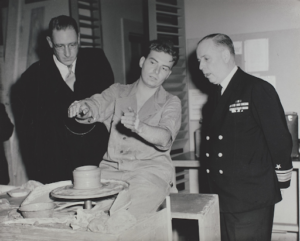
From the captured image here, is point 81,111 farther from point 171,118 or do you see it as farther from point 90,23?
point 90,23

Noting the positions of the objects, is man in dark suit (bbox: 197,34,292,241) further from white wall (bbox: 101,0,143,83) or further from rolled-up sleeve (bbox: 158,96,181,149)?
white wall (bbox: 101,0,143,83)

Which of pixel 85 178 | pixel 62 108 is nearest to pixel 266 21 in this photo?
pixel 62 108

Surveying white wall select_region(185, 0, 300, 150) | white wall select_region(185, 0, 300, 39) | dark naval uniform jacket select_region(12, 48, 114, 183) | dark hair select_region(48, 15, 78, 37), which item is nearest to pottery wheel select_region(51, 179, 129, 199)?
dark naval uniform jacket select_region(12, 48, 114, 183)

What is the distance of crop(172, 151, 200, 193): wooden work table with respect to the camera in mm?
3635

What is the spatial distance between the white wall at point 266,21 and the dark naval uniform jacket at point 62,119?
1495 millimetres

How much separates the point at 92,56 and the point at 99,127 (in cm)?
65

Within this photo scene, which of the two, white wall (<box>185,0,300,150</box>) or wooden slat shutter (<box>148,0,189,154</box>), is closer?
white wall (<box>185,0,300,150</box>)

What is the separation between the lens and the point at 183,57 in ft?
13.4

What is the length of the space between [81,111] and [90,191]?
661 millimetres

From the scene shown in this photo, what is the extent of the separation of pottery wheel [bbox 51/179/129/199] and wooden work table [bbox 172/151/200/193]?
172 cm

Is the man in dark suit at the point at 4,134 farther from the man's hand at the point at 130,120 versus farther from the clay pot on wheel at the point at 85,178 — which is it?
the man's hand at the point at 130,120

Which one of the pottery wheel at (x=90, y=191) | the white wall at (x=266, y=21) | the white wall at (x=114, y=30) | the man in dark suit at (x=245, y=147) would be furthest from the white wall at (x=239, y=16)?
the pottery wheel at (x=90, y=191)

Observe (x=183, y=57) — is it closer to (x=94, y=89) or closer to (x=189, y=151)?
(x=189, y=151)

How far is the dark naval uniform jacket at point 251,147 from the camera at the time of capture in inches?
95.3
